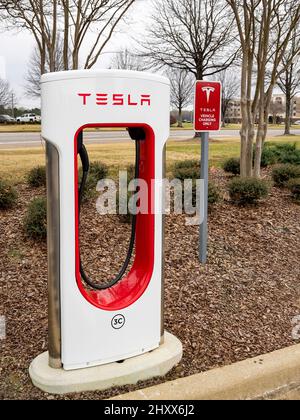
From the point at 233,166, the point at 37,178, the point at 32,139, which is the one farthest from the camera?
the point at 32,139

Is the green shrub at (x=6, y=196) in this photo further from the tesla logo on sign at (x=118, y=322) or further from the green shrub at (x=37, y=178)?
the tesla logo on sign at (x=118, y=322)

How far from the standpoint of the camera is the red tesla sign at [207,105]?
3.95 meters

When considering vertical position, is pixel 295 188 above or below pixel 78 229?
below

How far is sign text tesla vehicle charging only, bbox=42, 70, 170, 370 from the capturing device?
2.44 meters

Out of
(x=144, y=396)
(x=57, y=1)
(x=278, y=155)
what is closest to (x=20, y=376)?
(x=144, y=396)

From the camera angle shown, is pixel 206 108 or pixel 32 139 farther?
pixel 32 139

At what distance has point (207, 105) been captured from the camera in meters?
4.00

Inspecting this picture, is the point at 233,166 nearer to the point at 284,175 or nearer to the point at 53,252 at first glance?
the point at 284,175

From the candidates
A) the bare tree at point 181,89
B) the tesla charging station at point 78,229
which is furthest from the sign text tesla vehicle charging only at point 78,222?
the bare tree at point 181,89

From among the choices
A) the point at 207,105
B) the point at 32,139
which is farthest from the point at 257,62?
the point at 32,139

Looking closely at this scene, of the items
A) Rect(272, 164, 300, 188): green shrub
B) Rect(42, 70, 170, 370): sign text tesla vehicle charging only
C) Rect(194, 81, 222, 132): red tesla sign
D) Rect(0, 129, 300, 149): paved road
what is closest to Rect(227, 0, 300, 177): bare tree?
Rect(272, 164, 300, 188): green shrub

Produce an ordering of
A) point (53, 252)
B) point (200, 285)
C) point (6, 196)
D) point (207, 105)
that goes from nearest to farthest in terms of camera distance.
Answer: point (53, 252), point (200, 285), point (207, 105), point (6, 196)

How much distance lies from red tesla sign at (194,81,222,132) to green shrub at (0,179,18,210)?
2.25 meters

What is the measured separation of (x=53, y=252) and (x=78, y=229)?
0.61 ft
